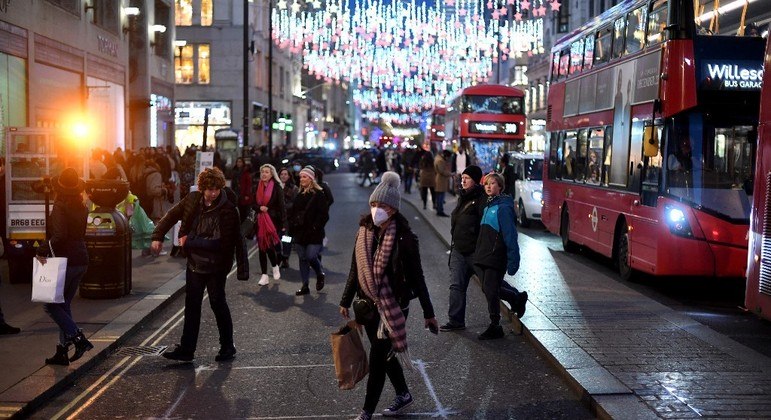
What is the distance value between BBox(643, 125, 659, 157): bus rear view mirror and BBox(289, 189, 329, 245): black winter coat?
4137 millimetres

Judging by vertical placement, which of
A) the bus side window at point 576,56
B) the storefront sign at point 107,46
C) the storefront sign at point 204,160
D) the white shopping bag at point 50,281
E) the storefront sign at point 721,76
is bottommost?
the white shopping bag at point 50,281

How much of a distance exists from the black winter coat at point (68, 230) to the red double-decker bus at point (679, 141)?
7.15 metres

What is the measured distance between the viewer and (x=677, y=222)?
12.5m

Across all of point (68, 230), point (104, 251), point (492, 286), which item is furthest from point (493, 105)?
point (68, 230)

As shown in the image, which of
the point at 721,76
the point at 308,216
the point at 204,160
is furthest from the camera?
the point at 204,160

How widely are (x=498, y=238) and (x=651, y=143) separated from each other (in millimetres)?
4037

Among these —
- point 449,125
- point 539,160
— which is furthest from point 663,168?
point 449,125

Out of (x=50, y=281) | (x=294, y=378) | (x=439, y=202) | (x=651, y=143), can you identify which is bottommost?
(x=294, y=378)

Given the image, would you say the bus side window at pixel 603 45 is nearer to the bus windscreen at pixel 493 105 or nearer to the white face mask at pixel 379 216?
the white face mask at pixel 379 216

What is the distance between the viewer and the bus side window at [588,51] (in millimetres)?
17166

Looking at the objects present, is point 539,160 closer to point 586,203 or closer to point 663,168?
point 586,203

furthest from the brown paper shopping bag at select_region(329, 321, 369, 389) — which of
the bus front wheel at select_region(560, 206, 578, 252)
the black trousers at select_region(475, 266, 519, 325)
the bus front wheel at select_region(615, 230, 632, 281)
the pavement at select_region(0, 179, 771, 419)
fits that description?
the bus front wheel at select_region(560, 206, 578, 252)

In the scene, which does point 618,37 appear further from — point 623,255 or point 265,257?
point 265,257

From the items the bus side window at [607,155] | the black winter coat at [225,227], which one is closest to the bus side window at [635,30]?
the bus side window at [607,155]
